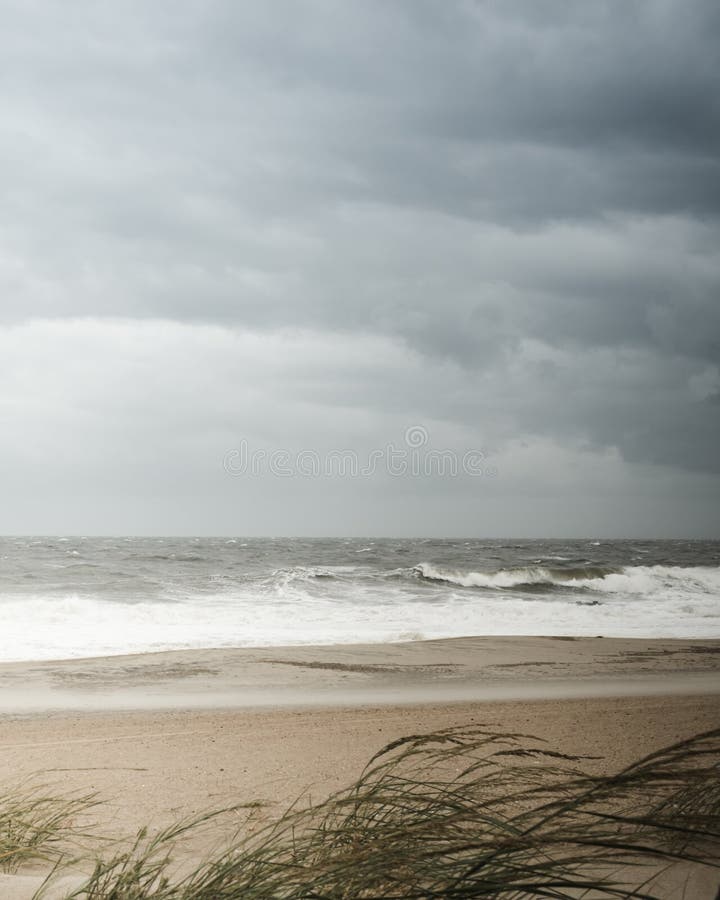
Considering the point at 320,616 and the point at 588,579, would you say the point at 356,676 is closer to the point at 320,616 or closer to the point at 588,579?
the point at 320,616

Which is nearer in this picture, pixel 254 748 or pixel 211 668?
pixel 254 748

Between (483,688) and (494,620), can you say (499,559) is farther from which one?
(483,688)

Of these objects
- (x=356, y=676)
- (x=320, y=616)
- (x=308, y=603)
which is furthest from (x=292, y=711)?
(x=308, y=603)

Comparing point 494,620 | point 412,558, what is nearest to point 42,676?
point 494,620

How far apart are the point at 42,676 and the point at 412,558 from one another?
118ft

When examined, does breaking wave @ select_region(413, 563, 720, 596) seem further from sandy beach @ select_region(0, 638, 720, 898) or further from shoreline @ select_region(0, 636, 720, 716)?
sandy beach @ select_region(0, 638, 720, 898)

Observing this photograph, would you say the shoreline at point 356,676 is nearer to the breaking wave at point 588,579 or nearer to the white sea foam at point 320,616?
the white sea foam at point 320,616

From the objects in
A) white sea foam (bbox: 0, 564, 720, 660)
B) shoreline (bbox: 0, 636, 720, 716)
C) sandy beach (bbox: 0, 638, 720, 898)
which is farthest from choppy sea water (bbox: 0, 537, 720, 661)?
sandy beach (bbox: 0, 638, 720, 898)

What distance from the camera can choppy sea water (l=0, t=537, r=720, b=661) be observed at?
1623 centimetres

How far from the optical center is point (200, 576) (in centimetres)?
3056

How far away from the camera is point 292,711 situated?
29.7 ft

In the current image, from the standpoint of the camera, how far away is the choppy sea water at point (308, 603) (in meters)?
16.2

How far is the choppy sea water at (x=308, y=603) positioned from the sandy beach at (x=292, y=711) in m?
2.63

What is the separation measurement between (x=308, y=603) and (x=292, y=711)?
13506mm
